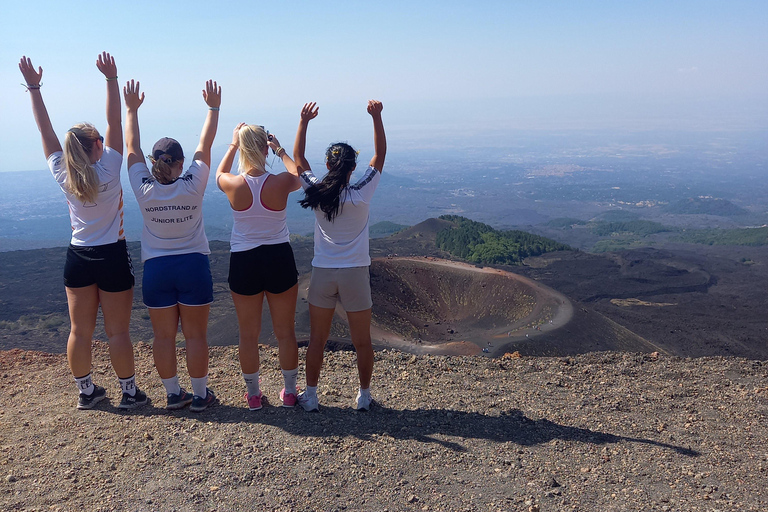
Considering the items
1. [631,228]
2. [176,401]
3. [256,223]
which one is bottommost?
[631,228]

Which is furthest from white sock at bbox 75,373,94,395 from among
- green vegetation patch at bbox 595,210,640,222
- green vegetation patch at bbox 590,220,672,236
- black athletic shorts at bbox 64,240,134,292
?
green vegetation patch at bbox 595,210,640,222

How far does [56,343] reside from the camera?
21.0 m

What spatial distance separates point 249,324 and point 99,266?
1266 mm

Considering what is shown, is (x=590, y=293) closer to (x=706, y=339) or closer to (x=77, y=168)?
(x=706, y=339)

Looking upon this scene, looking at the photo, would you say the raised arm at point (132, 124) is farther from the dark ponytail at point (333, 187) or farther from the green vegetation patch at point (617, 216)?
the green vegetation patch at point (617, 216)

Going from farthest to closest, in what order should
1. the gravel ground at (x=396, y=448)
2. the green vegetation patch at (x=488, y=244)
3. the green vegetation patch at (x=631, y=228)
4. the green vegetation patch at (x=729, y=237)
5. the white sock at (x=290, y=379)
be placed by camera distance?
the green vegetation patch at (x=631, y=228), the green vegetation patch at (x=729, y=237), the green vegetation patch at (x=488, y=244), the white sock at (x=290, y=379), the gravel ground at (x=396, y=448)

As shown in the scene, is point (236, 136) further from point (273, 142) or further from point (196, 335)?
point (196, 335)

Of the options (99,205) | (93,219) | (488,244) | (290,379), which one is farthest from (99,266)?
(488,244)

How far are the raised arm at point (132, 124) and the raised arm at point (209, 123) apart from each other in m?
0.47

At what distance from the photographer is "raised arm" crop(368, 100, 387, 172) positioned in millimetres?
4508

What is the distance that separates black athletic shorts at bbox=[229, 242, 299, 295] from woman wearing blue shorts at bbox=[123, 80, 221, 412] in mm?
292

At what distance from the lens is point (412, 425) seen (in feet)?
15.0

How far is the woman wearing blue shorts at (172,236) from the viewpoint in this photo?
4.07 metres

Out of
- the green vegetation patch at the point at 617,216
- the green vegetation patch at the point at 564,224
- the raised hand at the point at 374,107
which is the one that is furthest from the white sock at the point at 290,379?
the green vegetation patch at the point at 617,216
